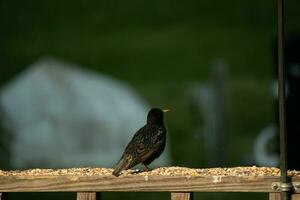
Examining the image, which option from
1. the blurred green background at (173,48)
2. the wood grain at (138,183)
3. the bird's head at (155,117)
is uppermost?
the blurred green background at (173,48)

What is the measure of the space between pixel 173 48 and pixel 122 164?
3.32 m

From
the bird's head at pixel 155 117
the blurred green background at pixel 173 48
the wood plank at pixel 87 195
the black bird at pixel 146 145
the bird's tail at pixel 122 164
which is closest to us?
the wood plank at pixel 87 195

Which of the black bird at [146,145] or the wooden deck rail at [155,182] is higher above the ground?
the black bird at [146,145]

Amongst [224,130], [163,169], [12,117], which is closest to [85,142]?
[12,117]

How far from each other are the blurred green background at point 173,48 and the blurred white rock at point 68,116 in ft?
0.26

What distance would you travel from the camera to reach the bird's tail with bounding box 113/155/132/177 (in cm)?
233

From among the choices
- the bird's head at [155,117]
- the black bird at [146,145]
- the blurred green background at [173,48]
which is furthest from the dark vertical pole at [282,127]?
the blurred green background at [173,48]

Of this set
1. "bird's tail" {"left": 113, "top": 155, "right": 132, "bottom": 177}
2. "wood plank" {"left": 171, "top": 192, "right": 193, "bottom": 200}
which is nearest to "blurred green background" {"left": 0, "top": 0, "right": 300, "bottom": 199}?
"bird's tail" {"left": 113, "top": 155, "right": 132, "bottom": 177}

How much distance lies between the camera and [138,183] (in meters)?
2.18

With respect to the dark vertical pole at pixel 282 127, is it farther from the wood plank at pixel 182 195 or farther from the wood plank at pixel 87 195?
the wood plank at pixel 87 195

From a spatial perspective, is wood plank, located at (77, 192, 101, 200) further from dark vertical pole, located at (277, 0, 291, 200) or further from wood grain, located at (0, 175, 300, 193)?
dark vertical pole, located at (277, 0, 291, 200)

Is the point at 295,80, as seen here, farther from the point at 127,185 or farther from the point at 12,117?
the point at 127,185

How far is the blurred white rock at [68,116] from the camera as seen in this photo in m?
5.86

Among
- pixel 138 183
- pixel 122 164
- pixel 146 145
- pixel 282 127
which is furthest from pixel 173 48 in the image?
pixel 282 127
